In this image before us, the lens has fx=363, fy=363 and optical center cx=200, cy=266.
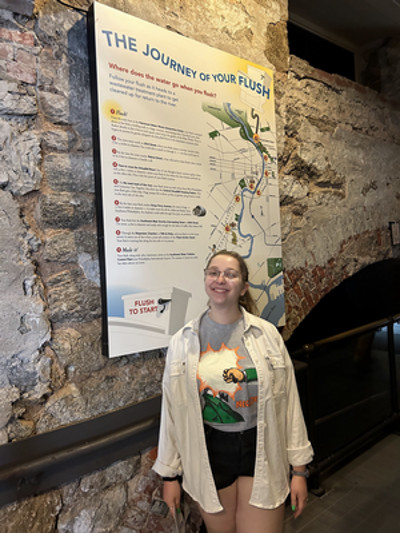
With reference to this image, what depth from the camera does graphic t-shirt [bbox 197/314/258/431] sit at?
1229 mm

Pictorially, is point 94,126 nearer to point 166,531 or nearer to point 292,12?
point 166,531

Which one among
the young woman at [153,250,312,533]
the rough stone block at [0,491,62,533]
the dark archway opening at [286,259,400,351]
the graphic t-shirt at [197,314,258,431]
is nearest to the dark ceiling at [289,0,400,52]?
the dark archway opening at [286,259,400,351]

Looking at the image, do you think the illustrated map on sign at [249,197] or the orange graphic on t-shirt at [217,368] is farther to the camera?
the illustrated map on sign at [249,197]

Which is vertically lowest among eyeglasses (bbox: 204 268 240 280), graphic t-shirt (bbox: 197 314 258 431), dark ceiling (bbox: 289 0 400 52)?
graphic t-shirt (bbox: 197 314 258 431)

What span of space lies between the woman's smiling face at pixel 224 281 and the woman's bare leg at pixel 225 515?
641mm

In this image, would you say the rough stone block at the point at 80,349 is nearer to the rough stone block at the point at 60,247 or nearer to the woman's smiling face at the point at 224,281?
the rough stone block at the point at 60,247

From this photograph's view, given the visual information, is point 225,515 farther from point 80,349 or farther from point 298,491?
point 80,349

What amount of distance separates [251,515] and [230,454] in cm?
22

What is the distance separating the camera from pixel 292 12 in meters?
2.90

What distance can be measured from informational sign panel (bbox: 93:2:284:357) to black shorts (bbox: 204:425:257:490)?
451 millimetres

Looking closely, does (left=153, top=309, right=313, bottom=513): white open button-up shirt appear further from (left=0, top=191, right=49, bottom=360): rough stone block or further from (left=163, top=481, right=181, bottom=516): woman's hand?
(left=0, top=191, right=49, bottom=360): rough stone block

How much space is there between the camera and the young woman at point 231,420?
1.23 meters

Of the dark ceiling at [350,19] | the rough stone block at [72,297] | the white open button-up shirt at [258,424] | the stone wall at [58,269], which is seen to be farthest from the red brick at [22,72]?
the dark ceiling at [350,19]

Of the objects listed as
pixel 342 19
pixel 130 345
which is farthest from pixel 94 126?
pixel 342 19
